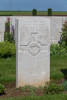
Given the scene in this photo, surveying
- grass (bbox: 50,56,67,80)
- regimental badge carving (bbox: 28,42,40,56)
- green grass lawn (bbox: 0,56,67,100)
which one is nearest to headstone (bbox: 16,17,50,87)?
regimental badge carving (bbox: 28,42,40,56)

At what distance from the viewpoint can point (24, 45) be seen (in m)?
8.00

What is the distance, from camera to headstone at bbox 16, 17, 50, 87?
26.2 feet

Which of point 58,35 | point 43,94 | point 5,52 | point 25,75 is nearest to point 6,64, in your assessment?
point 5,52

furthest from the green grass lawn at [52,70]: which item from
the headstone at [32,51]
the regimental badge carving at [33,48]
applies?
the regimental badge carving at [33,48]

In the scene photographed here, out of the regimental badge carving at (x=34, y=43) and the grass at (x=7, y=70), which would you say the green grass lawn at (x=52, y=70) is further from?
the regimental badge carving at (x=34, y=43)

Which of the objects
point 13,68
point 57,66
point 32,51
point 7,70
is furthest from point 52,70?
point 32,51

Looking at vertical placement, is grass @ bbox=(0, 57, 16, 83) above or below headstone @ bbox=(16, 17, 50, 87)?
below

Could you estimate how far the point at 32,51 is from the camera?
807cm

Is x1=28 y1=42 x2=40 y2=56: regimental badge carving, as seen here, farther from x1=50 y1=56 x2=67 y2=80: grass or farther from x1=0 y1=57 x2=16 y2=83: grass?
x1=50 y1=56 x2=67 y2=80: grass

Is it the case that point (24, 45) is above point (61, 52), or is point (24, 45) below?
above

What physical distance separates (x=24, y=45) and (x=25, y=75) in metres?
0.70

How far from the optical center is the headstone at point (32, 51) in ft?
26.2

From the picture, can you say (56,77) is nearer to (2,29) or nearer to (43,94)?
(43,94)

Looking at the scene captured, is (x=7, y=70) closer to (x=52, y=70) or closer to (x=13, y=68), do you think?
(x=13, y=68)
